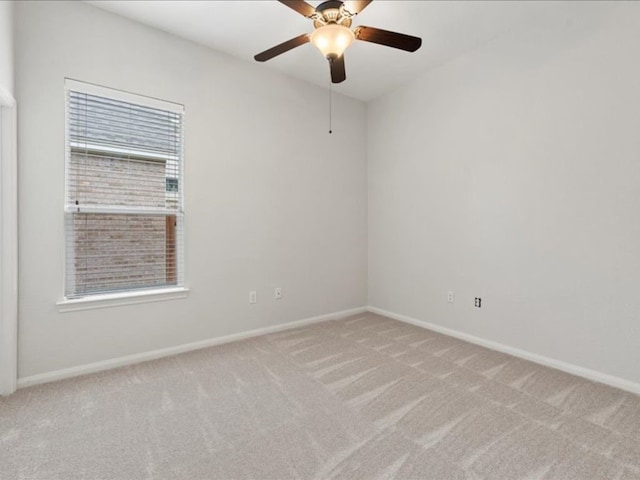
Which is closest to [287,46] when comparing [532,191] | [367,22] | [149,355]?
[367,22]

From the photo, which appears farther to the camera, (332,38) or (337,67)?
(337,67)

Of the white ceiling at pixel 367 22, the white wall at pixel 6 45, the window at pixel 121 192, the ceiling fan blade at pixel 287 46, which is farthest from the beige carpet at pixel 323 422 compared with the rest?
the white ceiling at pixel 367 22

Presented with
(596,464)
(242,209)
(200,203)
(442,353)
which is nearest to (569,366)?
(442,353)

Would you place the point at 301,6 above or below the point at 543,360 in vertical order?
above

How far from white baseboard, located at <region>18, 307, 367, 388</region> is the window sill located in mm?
450

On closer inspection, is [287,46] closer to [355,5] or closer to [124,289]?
[355,5]

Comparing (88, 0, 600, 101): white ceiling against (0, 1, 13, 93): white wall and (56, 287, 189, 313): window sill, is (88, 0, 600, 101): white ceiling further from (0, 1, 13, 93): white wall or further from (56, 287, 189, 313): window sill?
(56, 287, 189, 313): window sill

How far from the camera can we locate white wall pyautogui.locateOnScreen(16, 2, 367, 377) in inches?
91.8

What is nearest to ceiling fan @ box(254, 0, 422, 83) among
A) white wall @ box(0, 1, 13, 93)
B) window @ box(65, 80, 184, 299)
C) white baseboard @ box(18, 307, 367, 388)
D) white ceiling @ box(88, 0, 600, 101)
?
white ceiling @ box(88, 0, 600, 101)

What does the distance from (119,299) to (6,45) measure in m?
1.87

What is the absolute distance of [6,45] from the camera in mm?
2066

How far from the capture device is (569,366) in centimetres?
254

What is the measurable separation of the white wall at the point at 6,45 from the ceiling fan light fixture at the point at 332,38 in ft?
6.29

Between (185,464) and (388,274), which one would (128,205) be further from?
(388,274)
